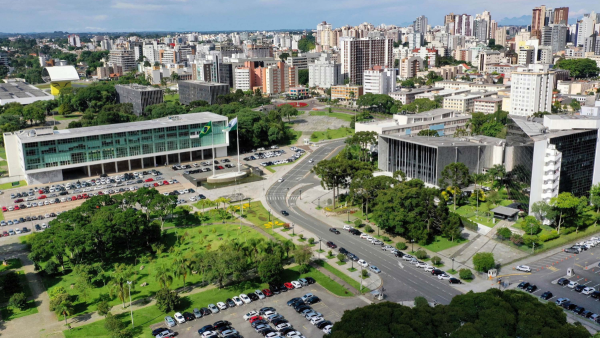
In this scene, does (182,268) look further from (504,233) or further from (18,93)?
(18,93)

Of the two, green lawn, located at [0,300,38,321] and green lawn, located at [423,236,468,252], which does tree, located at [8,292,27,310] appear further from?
green lawn, located at [423,236,468,252]

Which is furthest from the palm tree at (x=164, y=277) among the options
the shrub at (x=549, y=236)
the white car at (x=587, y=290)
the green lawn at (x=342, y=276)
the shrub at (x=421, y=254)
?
the shrub at (x=549, y=236)

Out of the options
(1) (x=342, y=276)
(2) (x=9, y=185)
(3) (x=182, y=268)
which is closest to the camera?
(3) (x=182, y=268)

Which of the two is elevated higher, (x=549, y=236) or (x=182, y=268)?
(x=182, y=268)

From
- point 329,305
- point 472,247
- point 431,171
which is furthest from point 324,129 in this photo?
point 329,305

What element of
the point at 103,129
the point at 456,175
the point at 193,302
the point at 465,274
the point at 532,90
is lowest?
the point at 193,302

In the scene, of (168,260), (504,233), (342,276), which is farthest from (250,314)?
(504,233)

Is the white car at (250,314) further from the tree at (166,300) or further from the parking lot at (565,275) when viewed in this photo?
the parking lot at (565,275)
